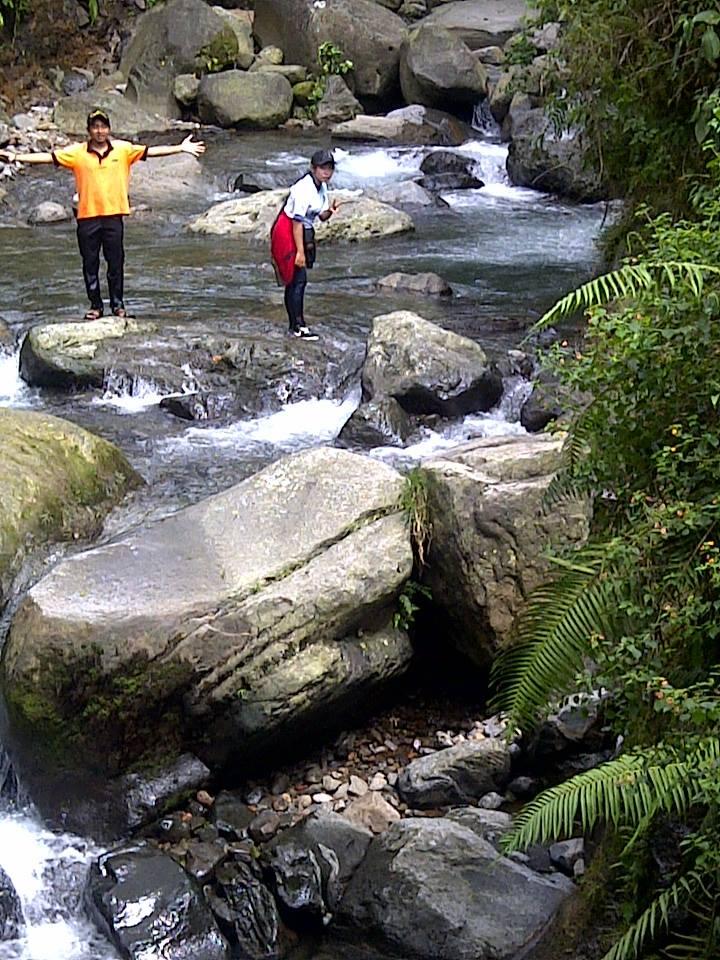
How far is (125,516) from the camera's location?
752cm

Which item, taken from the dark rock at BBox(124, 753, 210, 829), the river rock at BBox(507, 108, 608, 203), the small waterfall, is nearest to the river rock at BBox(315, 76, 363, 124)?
the small waterfall

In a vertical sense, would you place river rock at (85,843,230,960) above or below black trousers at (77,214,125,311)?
below

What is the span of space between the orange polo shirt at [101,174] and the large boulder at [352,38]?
12593 mm

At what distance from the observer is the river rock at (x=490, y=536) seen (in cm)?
587

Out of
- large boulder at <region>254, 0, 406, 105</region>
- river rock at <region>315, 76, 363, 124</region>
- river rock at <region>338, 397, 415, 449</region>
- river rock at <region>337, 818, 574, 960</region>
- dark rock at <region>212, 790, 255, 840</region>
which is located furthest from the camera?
large boulder at <region>254, 0, 406, 105</region>

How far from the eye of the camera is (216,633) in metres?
5.64

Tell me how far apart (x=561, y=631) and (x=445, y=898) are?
174 centimetres

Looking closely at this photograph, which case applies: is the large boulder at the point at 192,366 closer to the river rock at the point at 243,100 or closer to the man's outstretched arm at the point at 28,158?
the man's outstretched arm at the point at 28,158

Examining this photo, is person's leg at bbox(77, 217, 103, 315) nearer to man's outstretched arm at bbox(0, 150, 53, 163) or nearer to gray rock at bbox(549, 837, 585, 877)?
man's outstretched arm at bbox(0, 150, 53, 163)

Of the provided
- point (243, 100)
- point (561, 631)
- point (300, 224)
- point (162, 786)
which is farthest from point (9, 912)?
point (243, 100)

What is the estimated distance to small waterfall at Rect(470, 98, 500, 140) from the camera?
819 inches

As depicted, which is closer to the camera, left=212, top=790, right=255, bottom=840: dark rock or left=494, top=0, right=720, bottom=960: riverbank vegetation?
left=494, top=0, right=720, bottom=960: riverbank vegetation

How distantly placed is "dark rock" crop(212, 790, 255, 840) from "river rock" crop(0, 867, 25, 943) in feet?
2.82

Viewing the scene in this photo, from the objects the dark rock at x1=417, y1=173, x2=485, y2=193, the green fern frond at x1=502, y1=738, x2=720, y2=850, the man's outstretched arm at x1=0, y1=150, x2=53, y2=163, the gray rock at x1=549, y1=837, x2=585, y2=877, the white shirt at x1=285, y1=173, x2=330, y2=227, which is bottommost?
the dark rock at x1=417, y1=173, x2=485, y2=193
